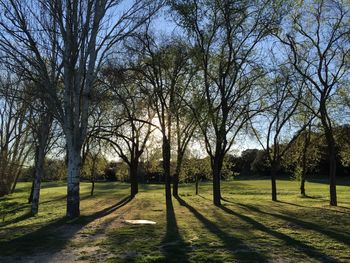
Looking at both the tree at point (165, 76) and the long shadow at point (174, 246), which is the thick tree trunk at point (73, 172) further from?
the tree at point (165, 76)

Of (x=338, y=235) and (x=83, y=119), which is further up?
(x=83, y=119)

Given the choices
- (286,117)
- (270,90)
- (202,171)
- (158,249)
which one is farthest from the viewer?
(202,171)

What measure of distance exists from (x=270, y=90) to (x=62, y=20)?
16758 mm

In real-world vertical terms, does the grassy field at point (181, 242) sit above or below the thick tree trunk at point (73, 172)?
Answer: below

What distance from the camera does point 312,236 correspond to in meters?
11.6

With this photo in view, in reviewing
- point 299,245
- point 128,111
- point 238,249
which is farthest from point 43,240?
point 128,111

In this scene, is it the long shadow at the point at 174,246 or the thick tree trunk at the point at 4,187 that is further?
the thick tree trunk at the point at 4,187

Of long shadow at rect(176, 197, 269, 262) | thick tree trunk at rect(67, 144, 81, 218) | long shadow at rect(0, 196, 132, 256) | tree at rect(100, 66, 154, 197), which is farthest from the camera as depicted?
tree at rect(100, 66, 154, 197)

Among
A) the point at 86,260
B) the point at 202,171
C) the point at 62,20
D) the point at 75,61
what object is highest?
the point at 62,20

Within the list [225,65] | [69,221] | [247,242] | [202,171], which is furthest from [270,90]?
[247,242]

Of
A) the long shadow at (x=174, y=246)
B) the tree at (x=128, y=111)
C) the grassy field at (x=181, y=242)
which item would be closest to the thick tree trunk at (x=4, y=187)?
the tree at (x=128, y=111)

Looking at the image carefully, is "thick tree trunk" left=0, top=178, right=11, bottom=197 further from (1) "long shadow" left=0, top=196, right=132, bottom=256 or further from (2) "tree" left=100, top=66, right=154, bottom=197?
(1) "long shadow" left=0, top=196, right=132, bottom=256

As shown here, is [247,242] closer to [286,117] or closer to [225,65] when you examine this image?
[225,65]

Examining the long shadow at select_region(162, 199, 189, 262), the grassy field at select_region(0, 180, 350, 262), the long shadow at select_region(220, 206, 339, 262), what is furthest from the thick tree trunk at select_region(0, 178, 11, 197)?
the long shadow at select_region(220, 206, 339, 262)
